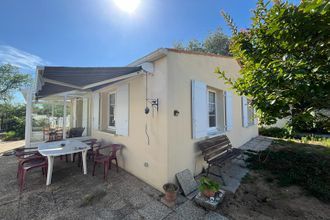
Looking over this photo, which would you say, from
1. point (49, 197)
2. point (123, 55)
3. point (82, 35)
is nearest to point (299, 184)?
point (49, 197)

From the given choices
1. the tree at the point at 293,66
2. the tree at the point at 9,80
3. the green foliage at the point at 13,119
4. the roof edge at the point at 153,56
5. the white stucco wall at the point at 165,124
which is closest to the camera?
the tree at the point at 293,66

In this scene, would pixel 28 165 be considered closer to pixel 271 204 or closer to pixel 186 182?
pixel 186 182

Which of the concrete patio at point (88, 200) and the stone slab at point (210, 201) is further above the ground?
the stone slab at point (210, 201)

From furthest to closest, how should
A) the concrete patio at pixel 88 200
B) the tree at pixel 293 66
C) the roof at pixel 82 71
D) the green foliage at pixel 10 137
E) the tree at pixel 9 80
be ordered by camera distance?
1. the tree at pixel 9 80
2. the green foliage at pixel 10 137
3. the roof at pixel 82 71
4. the concrete patio at pixel 88 200
5. the tree at pixel 293 66

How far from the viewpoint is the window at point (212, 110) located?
5.66m

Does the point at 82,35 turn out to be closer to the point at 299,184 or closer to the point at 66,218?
the point at 66,218

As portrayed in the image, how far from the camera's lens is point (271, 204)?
3.15 meters

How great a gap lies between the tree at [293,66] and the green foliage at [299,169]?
3.12 m

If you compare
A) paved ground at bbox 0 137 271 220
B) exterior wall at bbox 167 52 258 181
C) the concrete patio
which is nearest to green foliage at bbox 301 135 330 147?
paved ground at bbox 0 137 271 220

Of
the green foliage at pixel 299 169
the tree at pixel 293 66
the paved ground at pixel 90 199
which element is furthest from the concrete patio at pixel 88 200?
the green foliage at pixel 299 169

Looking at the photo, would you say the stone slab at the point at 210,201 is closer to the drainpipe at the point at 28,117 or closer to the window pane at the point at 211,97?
the window pane at the point at 211,97

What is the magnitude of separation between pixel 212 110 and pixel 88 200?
4.86m

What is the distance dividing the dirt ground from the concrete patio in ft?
1.80

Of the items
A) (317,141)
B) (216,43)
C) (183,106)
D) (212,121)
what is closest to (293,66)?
(183,106)
